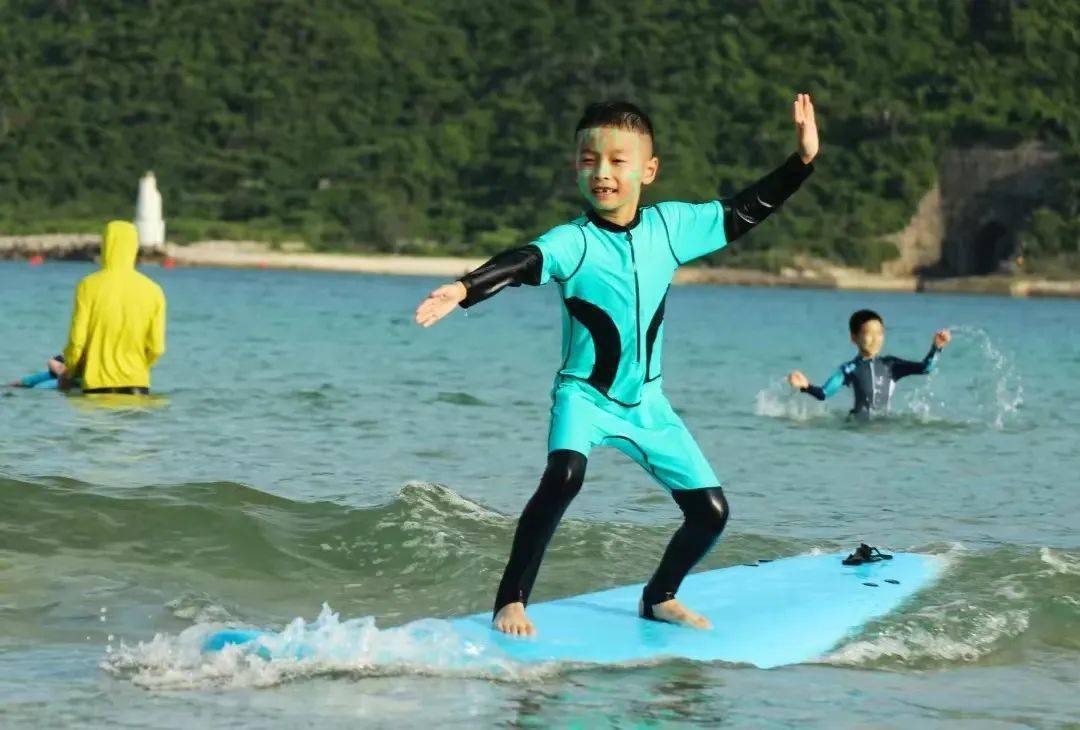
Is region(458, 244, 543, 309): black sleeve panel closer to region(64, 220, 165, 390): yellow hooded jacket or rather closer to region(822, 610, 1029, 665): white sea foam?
region(822, 610, 1029, 665): white sea foam

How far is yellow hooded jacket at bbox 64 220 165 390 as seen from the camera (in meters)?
13.1

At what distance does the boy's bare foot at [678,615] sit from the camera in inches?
284

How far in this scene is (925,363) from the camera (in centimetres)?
1443

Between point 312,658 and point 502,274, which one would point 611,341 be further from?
point 312,658

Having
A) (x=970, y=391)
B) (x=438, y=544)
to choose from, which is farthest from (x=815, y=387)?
(x=970, y=391)

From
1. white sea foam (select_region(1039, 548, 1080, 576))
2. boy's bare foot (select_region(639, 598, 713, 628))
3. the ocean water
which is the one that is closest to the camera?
the ocean water

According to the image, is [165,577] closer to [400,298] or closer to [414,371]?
[414,371]

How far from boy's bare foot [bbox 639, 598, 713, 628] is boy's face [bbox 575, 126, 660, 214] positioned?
1.58 m

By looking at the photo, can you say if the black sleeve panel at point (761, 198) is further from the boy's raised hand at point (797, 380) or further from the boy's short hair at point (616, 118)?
the boy's raised hand at point (797, 380)

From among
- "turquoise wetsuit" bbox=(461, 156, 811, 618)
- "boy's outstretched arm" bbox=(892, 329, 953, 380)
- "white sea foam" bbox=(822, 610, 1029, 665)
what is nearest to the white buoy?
"boy's outstretched arm" bbox=(892, 329, 953, 380)

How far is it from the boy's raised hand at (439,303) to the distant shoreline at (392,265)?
84834 mm

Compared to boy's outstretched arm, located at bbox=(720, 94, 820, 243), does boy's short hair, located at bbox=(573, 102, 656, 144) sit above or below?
above

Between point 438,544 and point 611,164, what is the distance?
11.8 ft

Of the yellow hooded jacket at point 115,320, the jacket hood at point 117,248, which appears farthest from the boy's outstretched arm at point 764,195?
the jacket hood at point 117,248
